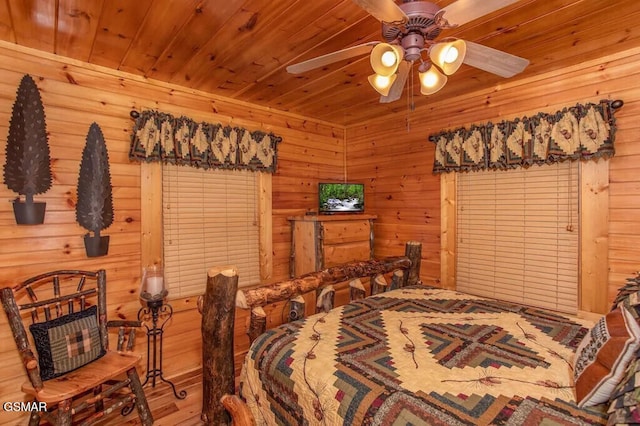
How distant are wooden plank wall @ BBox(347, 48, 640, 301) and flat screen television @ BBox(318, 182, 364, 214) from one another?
309mm

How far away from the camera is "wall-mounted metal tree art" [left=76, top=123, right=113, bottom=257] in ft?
7.73

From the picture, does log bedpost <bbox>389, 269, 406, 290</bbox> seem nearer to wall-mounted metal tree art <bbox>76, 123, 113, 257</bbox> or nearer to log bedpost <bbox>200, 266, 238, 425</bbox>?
log bedpost <bbox>200, 266, 238, 425</bbox>

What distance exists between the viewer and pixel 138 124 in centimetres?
258

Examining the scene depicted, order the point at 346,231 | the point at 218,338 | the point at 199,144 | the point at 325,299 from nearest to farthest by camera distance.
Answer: the point at 218,338 < the point at 325,299 < the point at 199,144 < the point at 346,231

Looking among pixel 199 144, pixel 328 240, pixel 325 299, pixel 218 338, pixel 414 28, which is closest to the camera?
pixel 414 28

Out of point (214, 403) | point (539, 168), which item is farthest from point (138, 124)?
point (539, 168)

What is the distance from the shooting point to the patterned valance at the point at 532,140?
2307 mm

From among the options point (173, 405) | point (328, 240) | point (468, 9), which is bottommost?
point (173, 405)

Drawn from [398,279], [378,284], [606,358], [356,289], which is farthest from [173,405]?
[606,358]

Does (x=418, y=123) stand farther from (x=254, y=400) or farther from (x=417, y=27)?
(x=254, y=400)

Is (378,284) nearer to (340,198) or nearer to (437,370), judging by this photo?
(437,370)

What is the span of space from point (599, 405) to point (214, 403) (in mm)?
1515

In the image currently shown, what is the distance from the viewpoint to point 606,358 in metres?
1.06

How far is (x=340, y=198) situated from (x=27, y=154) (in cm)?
262
